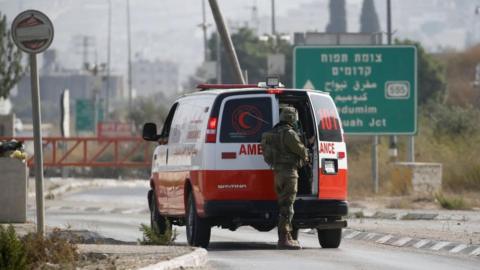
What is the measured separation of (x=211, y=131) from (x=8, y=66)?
39273 millimetres

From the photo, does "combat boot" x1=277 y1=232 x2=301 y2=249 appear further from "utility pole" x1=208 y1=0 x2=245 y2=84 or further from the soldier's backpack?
"utility pole" x1=208 y1=0 x2=245 y2=84

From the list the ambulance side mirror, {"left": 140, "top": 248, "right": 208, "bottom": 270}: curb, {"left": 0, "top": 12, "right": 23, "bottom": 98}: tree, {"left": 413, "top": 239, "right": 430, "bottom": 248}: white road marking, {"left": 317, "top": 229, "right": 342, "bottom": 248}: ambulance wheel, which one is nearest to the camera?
{"left": 140, "top": 248, "right": 208, "bottom": 270}: curb

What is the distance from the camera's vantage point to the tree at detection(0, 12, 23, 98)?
5691cm

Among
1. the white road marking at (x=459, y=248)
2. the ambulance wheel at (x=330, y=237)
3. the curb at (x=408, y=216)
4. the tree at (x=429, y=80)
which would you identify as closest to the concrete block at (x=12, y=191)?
the ambulance wheel at (x=330, y=237)

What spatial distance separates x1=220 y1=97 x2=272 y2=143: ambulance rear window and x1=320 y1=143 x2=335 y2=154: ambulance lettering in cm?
74

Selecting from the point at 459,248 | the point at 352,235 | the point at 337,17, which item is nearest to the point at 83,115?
the point at 352,235

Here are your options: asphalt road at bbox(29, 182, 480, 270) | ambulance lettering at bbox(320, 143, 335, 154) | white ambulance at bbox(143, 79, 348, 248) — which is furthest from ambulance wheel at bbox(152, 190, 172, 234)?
ambulance lettering at bbox(320, 143, 335, 154)

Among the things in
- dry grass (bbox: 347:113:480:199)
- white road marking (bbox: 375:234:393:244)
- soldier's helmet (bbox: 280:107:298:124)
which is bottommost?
dry grass (bbox: 347:113:480:199)

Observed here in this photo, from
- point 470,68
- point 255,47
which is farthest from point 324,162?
point 255,47

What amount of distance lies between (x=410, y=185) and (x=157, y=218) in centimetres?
1623

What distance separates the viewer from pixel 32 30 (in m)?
18.4

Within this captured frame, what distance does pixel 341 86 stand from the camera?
3784 cm

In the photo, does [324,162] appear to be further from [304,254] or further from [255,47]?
[255,47]

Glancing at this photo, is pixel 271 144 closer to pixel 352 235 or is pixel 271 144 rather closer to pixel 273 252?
pixel 273 252
